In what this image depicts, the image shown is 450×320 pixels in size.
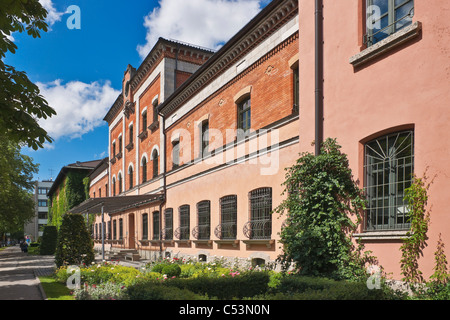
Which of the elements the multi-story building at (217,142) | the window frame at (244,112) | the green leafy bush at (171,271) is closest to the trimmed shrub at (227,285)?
the multi-story building at (217,142)

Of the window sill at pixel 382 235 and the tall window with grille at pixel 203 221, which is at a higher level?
the window sill at pixel 382 235

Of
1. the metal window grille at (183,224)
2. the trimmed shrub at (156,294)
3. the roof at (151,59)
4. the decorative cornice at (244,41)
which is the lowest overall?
the metal window grille at (183,224)

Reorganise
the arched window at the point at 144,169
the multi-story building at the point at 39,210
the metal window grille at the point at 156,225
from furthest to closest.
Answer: the multi-story building at the point at 39,210 < the arched window at the point at 144,169 < the metal window grille at the point at 156,225

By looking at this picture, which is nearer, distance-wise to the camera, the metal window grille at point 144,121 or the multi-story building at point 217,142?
the multi-story building at point 217,142

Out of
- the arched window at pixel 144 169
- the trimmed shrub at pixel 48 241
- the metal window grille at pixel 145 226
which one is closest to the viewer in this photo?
the metal window grille at pixel 145 226

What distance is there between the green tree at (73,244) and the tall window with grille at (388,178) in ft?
41.0

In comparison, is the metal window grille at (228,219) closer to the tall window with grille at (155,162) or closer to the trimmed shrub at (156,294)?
the trimmed shrub at (156,294)

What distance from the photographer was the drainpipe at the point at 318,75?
892cm

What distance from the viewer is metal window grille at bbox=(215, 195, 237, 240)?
13.4 m

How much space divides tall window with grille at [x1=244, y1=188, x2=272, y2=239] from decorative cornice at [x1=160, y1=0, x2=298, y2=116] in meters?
5.07

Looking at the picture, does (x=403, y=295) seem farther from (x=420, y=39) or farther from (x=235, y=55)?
(x=235, y=55)

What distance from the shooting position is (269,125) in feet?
38.0
